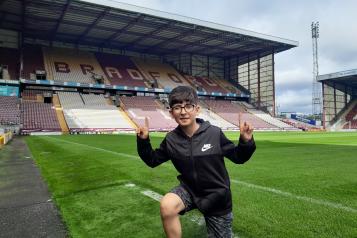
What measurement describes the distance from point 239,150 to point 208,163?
296 mm

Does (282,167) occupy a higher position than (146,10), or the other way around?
(146,10)

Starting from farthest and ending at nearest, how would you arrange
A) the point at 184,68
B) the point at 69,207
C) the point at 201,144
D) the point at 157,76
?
the point at 184,68, the point at 157,76, the point at 69,207, the point at 201,144

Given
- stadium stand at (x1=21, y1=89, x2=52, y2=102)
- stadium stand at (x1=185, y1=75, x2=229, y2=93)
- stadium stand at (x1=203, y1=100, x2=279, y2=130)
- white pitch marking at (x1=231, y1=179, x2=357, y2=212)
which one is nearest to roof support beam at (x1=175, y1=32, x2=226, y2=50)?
stadium stand at (x1=185, y1=75, x2=229, y2=93)

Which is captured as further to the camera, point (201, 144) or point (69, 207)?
point (69, 207)

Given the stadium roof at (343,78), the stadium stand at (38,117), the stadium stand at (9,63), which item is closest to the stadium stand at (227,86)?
the stadium roof at (343,78)

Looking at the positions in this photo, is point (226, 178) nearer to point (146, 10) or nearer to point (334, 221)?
point (334, 221)

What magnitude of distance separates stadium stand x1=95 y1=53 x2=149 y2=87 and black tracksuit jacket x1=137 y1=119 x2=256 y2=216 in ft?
162

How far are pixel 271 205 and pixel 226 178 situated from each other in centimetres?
217

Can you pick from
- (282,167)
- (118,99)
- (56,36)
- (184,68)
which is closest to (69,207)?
(282,167)

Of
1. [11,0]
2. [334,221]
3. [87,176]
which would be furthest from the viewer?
[11,0]

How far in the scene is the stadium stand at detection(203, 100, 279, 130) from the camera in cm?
5238

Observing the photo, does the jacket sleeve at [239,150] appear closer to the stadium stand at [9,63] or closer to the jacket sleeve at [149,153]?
the jacket sleeve at [149,153]

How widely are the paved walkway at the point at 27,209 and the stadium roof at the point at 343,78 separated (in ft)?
185

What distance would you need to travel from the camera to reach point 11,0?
36625mm
